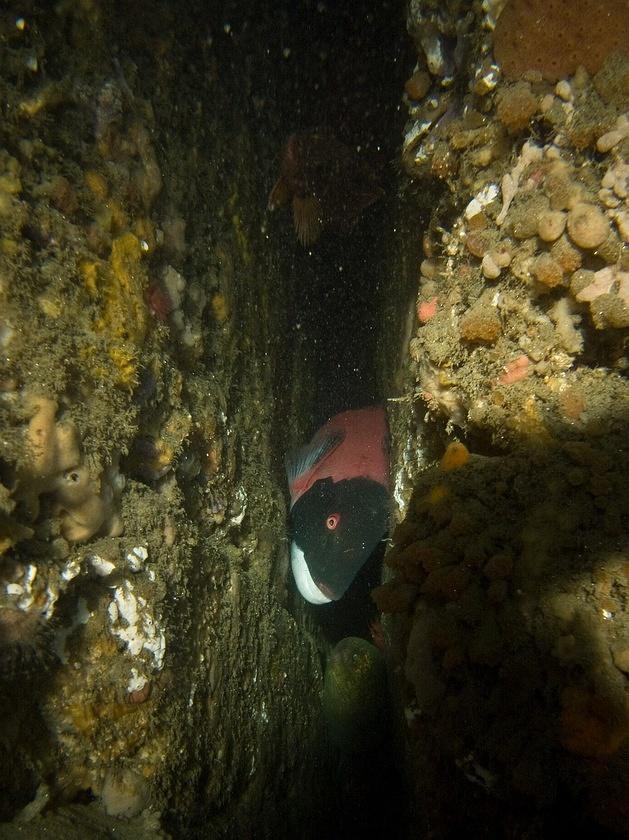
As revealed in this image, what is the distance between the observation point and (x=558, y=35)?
78.7 inches

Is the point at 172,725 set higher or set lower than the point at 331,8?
lower

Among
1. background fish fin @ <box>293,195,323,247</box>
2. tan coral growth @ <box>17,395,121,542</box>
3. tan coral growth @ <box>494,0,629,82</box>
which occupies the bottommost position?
tan coral growth @ <box>17,395,121,542</box>

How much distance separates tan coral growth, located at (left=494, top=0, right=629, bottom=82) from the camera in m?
1.91

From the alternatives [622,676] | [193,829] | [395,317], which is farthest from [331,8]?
[193,829]

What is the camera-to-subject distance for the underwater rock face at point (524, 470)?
132 cm

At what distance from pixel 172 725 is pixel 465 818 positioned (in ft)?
4.64

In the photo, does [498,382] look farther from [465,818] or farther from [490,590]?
[465,818]

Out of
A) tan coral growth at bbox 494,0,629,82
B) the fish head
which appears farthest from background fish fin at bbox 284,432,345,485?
tan coral growth at bbox 494,0,629,82

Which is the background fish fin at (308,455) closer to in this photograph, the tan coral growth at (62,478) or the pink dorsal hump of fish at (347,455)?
the pink dorsal hump of fish at (347,455)

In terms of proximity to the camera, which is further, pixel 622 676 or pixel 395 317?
pixel 395 317

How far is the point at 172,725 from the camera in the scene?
88.1 inches

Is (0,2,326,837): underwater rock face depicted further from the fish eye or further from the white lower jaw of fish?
the fish eye

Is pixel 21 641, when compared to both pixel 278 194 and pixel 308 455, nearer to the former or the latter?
pixel 308 455

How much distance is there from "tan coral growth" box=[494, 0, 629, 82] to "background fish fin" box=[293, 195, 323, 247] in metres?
2.38
